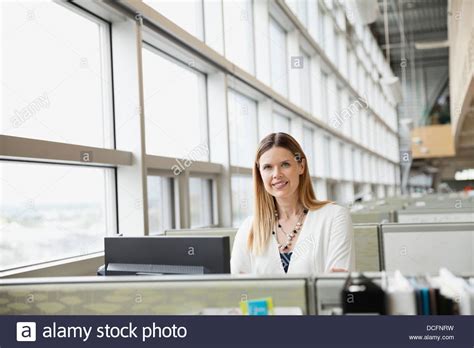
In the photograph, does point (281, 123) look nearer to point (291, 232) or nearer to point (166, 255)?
point (291, 232)

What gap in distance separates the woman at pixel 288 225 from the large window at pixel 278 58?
13.8ft

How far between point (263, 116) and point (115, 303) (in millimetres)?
4427

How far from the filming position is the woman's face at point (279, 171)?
1.92 metres

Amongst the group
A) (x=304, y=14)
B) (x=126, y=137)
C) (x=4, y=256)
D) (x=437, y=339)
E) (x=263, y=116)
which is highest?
(x=304, y=14)

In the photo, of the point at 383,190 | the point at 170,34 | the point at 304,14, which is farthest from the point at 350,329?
the point at 383,190

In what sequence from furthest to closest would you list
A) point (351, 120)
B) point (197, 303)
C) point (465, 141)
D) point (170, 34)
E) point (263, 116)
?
point (465, 141), point (351, 120), point (263, 116), point (170, 34), point (197, 303)

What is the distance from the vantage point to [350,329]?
114 centimetres

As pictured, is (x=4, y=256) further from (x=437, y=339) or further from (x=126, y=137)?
(x=437, y=339)

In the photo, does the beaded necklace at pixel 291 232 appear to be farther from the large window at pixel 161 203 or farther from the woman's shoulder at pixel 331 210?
the large window at pixel 161 203

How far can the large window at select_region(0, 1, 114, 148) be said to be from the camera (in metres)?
2.31

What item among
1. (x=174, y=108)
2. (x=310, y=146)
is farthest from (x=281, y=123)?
(x=174, y=108)

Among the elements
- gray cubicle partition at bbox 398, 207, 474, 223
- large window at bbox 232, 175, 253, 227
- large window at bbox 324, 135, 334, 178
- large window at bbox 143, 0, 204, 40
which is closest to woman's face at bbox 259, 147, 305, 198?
gray cubicle partition at bbox 398, 207, 474, 223

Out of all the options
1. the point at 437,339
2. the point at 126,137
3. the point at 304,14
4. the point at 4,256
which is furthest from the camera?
the point at 304,14

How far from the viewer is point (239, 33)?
16.6ft
